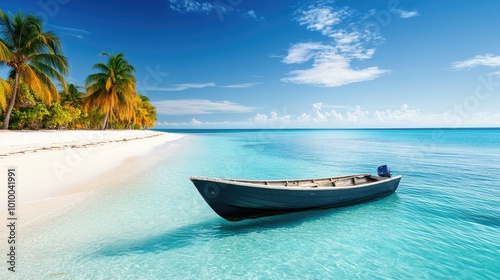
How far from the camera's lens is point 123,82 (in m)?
31.5

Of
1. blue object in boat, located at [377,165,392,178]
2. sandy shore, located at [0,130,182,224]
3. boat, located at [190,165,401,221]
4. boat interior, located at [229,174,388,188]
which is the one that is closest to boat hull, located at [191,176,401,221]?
boat, located at [190,165,401,221]

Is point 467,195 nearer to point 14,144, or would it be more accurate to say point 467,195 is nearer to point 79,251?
point 79,251

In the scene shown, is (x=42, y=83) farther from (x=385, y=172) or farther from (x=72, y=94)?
(x=385, y=172)

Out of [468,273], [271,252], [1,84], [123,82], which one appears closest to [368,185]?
[468,273]

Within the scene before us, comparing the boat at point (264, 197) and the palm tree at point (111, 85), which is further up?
the palm tree at point (111, 85)

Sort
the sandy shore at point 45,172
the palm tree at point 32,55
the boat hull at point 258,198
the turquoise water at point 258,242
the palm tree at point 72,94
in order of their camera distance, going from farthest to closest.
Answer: the palm tree at point 72,94 < the palm tree at point 32,55 < the sandy shore at point 45,172 < the boat hull at point 258,198 < the turquoise water at point 258,242

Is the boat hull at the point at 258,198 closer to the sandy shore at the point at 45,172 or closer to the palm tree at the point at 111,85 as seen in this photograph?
the sandy shore at the point at 45,172

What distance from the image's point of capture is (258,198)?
252 inches

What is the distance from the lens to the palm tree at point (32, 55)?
715 inches

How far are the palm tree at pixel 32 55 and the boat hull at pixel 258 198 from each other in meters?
21.2

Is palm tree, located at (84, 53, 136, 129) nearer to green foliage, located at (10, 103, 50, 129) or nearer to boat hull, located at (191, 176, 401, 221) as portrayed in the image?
green foliage, located at (10, 103, 50, 129)

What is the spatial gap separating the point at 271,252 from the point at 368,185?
196 inches

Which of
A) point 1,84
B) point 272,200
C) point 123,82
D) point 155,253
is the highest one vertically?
point 123,82

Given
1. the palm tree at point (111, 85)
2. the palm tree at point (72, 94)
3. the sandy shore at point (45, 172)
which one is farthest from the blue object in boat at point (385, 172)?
the palm tree at point (72, 94)
